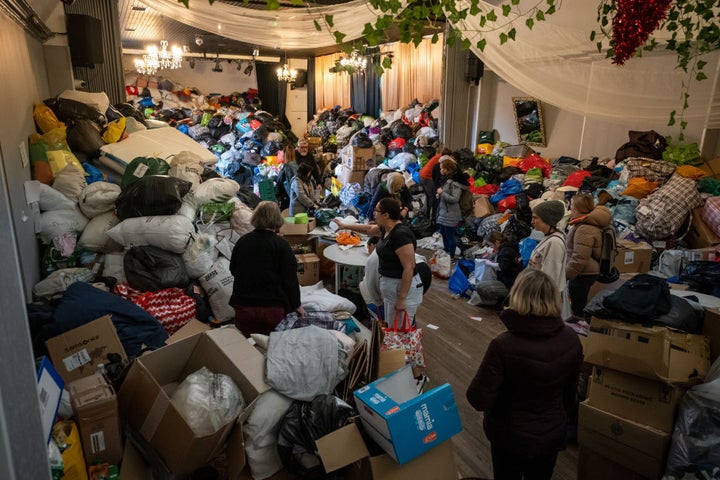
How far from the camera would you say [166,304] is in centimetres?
323

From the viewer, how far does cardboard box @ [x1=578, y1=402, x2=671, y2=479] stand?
6.73 feet

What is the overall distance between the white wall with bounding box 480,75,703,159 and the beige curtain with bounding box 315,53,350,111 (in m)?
5.41

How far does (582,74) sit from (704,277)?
5.51 ft

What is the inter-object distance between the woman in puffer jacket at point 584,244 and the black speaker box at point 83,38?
4858mm

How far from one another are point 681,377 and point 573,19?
92.3 inches

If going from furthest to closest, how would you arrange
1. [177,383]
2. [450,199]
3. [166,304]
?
[450,199] < [166,304] < [177,383]

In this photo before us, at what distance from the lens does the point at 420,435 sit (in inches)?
71.4

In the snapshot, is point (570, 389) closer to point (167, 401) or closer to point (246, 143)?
point (167, 401)

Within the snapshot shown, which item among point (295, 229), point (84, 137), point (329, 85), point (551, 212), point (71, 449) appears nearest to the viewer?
point (71, 449)

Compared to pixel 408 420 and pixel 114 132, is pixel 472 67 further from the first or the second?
pixel 408 420

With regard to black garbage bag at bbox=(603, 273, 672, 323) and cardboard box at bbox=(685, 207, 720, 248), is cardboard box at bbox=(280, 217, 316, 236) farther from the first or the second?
cardboard box at bbox=(685, 207, 720, 248)

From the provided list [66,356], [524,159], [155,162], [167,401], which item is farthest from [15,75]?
[524,159]

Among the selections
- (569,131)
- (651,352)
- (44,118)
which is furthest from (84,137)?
(569,131)

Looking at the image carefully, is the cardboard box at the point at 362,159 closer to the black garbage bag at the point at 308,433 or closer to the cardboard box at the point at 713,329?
the cardboard box at the point at 713,329
